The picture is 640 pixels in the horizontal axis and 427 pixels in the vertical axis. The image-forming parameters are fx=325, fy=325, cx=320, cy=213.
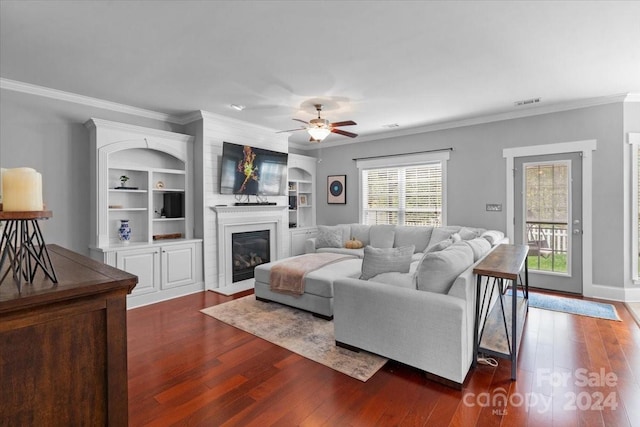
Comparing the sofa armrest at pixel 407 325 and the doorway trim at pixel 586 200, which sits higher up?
the doorway trim at pixel 586 200

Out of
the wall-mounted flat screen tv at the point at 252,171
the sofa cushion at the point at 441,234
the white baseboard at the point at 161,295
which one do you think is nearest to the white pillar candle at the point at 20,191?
the white baseboard at the point at 161,295

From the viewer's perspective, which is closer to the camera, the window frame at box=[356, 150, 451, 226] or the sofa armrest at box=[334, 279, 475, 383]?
the sofa armrest at box=[334, 279, 475, 383]

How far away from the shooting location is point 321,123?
13.8 ft

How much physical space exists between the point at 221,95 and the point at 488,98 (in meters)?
3.44

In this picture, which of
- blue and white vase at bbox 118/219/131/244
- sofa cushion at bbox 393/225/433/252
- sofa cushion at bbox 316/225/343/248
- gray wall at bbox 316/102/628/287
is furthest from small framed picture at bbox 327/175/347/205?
blue and white vase at bbox 118/219/131/244

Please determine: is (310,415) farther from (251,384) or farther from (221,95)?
(221,95)

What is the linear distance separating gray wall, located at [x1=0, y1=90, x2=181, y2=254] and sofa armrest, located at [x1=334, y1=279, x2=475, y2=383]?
138 inches

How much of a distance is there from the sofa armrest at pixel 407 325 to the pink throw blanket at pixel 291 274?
100 cm

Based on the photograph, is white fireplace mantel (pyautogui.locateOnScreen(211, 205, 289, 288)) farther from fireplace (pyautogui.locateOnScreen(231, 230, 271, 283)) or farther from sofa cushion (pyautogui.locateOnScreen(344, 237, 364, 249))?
sofa cushion (pyautogui.locateOnScreen(344, 237, 364, 249))

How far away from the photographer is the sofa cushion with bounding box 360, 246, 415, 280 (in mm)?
3062

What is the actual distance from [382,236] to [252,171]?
2547 millimetres

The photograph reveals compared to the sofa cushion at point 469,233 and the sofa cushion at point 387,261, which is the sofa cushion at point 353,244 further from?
the sofa cushion at point 387,261

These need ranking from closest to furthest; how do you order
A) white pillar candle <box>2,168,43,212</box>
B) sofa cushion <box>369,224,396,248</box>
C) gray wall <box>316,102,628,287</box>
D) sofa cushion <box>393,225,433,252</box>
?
white pillar candle <box>2,168,43,212</box>
gray wall <box>316,102,628,287</box>
sofa cushion <box>393,225,433,252</box>
sofa cushion <box>369,224,396,248</box>

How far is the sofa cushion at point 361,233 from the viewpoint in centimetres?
609
